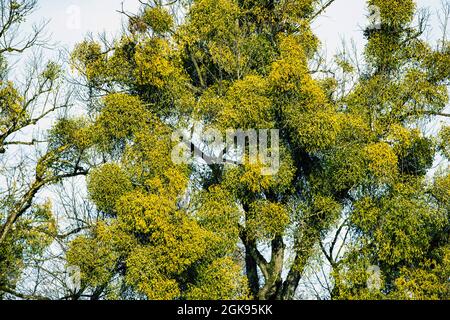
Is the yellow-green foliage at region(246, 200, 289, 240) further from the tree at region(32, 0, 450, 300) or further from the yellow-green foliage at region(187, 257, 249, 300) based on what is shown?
the yellow-green foliage at region(187, 257, 249, 300)

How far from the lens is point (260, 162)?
1678 centimetres

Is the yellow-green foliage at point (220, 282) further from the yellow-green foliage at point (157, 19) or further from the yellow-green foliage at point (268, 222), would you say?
the yellow-green foliage at point (157, 19)

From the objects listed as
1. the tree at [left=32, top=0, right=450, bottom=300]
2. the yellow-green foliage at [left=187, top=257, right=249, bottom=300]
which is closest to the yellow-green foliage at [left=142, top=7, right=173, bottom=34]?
the tree at [left=32, top=0, right=450, bottom=300]

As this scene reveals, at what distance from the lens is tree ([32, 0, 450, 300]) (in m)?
15.9

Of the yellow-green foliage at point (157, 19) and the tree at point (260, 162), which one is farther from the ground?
the yellow-green foliage at point (157, 19)

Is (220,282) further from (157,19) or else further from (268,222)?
(157,19)

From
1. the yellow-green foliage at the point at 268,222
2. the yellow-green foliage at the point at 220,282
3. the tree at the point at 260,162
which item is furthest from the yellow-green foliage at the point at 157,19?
the yellow-green foliage at the point at 220,282

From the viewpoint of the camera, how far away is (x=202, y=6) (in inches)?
722

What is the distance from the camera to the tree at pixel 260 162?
15.9m

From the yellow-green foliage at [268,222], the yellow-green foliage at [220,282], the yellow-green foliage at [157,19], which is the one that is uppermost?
the yellow-green foliage at [157,19]

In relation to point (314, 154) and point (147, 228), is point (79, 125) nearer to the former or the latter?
point (147, 228)

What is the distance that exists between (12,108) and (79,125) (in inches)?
84.8

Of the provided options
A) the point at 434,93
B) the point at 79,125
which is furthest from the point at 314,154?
the point at 79,125
